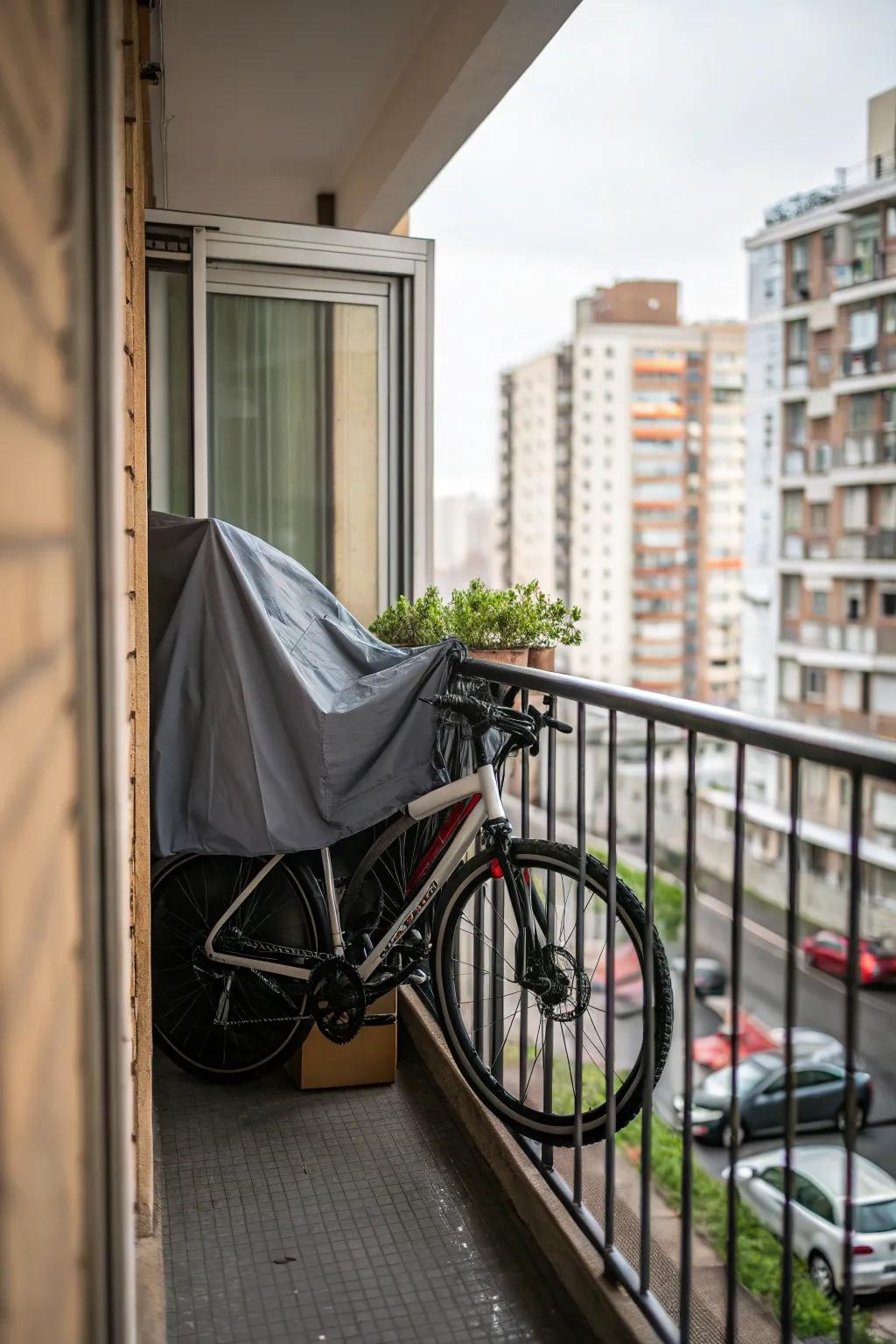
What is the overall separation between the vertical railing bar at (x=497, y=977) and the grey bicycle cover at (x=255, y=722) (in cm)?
25

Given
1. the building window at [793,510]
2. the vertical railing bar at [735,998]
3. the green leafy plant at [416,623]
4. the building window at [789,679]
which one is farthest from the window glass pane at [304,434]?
the building window at [789,679]

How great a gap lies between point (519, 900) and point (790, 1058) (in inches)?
30.2

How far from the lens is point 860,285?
159ft

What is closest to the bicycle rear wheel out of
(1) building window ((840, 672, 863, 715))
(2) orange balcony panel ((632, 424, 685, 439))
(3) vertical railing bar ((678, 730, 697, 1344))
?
(3) vertical railing bar ((678, 730, 697, 1344))

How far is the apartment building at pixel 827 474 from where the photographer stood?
48.5m

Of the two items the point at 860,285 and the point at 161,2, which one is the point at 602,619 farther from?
the point at 161,2

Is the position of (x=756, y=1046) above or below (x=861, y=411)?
below

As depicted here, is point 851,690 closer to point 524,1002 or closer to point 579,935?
point 524,1002

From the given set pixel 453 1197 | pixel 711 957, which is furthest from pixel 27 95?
pixel 711 957

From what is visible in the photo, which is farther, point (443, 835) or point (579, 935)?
point (443, 835)

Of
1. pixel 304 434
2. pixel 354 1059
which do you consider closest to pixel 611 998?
pixel 354 1059

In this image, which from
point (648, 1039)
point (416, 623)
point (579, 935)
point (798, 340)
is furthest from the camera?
point (798, 340)

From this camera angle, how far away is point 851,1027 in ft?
3.68

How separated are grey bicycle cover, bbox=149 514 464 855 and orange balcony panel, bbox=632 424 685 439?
62230 mm
